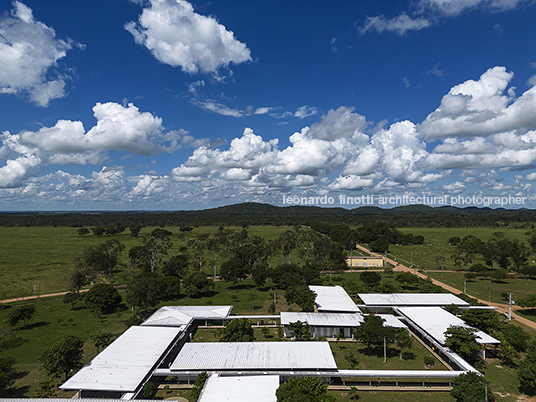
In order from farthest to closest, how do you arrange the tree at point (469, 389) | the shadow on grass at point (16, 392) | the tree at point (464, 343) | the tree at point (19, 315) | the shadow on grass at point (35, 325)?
the shadow on grass at point (35, 325)
the tree at point (19, 315)
the tree at point (464, 343)
the shadow on grass at point (16, 392)
the tree at point (469, 389)

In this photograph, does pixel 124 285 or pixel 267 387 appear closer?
pixel 267 387

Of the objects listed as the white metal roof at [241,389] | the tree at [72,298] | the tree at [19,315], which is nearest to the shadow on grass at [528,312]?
the white metal roof at [241,389]

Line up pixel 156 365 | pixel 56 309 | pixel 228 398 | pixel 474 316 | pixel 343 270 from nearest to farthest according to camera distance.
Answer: pixel 228 398, pixel 156 365, pixel 474 316, pixel 56 309, pixel 343 270

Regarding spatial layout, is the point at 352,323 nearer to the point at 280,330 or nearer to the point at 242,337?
the point at 280,330

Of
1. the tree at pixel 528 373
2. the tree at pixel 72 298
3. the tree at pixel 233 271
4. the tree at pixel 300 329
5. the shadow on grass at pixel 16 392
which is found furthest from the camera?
the tree at pixel 233 271

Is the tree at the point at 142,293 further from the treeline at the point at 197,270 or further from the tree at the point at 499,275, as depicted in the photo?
the tree at the point at 499,275

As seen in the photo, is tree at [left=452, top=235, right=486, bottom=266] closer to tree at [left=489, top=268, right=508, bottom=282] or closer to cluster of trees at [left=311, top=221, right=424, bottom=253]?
tree at [left=489, top=268, right=508, bottom=282]

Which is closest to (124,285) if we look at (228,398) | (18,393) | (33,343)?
(33,343)
